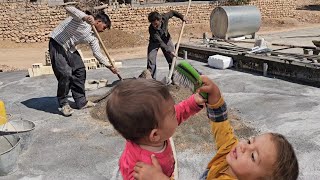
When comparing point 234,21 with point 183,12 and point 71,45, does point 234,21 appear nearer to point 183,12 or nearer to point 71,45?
point 183,12

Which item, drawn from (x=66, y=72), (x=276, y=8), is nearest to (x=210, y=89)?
(x=66, y=72)

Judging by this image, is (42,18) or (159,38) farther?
(42,18)

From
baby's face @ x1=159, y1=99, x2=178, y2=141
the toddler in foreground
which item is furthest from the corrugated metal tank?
the toddler in foreground

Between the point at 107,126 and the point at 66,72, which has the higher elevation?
the point at 66,72

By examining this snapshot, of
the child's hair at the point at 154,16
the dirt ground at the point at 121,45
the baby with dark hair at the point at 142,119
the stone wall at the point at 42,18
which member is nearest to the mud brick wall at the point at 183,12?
the stone wall at the point at 42,18

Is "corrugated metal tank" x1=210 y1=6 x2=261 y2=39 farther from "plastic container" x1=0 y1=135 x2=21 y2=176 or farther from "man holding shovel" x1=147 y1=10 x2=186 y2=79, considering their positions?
"plastic container" x1=0 y1=135 x2=21 y2=176

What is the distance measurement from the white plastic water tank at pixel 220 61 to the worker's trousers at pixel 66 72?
3570mm

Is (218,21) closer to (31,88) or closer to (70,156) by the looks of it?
(31,88)

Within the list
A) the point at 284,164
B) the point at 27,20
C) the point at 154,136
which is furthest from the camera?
the point at 27,20

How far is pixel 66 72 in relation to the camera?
5.69 m

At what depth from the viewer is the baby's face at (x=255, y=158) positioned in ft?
4.49

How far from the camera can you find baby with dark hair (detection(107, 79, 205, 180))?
5.06 ft

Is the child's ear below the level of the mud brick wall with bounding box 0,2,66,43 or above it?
above

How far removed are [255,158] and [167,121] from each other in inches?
16.8
